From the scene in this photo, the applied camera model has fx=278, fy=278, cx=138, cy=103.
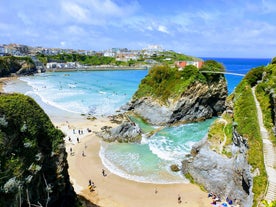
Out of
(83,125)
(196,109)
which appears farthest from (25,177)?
(196,109)

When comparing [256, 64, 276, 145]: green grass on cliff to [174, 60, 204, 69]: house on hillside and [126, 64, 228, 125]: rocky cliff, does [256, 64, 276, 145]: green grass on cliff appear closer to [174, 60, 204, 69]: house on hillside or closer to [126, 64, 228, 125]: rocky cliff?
[126, 64, 228, 125]: rocky cliff

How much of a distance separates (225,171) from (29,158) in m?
15.2

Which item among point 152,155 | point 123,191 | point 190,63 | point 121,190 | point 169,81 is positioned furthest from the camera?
point 190,63

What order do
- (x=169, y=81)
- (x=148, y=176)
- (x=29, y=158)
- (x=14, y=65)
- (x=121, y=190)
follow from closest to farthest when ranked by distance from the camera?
(x=29, y=158) < (x=121, y=190) < (x=148, y=176) < (x=169, y=81) < (x=14, y=65)

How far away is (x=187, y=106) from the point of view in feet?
145

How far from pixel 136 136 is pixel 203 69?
20.4 metres

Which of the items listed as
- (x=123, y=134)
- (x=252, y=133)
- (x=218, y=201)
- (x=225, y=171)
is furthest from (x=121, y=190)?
(x=123, y=134)

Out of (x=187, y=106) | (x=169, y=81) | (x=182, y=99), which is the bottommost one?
(x=187, y=106)

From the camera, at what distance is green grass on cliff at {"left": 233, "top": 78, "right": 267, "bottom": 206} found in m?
17.4

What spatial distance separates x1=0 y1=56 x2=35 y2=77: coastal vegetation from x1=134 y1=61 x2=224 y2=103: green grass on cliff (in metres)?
81.7

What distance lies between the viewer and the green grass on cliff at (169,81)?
1789 inches

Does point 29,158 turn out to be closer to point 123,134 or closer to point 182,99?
point 123,134

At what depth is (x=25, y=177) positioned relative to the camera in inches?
505

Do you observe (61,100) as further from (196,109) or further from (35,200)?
(35,200)
